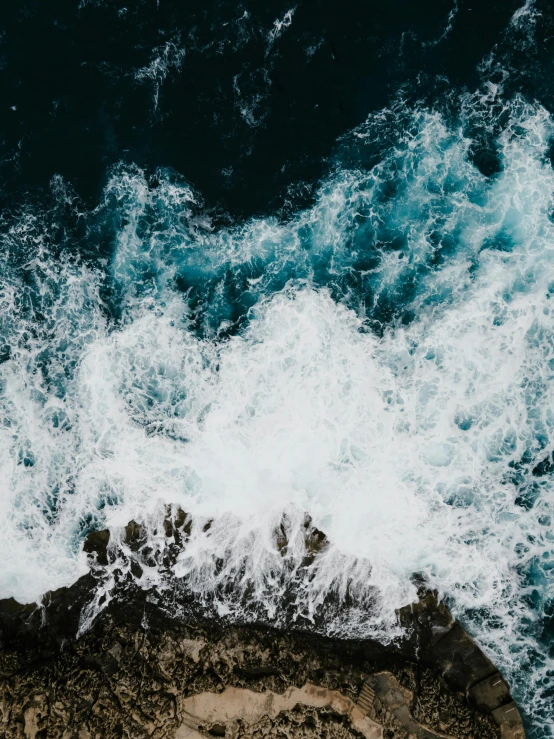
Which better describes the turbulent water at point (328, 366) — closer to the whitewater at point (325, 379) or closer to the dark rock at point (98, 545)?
the whitewater at point (325, 379)

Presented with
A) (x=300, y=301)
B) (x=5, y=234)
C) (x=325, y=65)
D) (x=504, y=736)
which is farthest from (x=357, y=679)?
(x=325, y=65)

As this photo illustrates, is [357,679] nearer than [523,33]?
Yes

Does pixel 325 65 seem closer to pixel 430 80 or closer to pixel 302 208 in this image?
pixel 430 80

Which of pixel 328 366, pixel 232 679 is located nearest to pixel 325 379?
pixel 328 366

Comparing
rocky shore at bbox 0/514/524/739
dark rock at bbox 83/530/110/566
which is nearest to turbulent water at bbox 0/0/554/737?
dark rock at bbox 83/530/110/566

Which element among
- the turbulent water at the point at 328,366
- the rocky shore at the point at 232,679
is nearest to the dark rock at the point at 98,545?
the turbulent water at the point at 328,366
